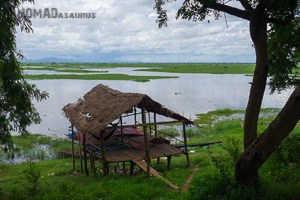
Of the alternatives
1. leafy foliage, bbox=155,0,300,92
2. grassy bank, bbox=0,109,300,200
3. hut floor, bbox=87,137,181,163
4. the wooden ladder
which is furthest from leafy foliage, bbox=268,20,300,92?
the wooden ladder

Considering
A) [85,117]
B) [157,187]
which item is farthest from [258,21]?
[85,117]

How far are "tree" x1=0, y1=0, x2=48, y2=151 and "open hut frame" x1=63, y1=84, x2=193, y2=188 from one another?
3506 millimetres

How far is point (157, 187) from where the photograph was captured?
44.5 feet

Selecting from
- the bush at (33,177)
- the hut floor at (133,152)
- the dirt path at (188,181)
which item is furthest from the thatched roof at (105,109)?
the bush at (33,177)

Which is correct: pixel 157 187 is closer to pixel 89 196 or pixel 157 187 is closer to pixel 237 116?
pixel 89 196

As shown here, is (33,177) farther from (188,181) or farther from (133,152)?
(188,181)

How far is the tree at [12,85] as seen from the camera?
11.8m

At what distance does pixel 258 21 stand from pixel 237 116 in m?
28.6

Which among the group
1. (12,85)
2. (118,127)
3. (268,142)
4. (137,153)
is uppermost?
(12,85)

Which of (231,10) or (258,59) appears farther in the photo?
(231,10)

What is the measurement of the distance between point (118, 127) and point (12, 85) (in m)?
5.33

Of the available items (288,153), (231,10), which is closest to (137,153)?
(288,153)

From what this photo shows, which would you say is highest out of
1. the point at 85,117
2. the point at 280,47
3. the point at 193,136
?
the point at 280,47

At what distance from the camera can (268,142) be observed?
31.4ft
